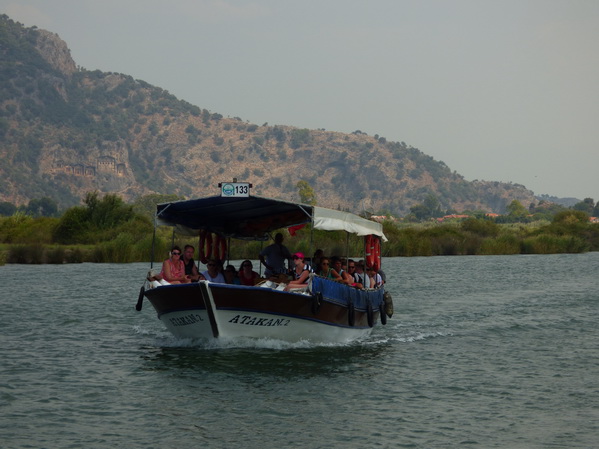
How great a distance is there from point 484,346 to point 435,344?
1.30 m

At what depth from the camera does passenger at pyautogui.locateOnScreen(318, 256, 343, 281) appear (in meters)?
21.0

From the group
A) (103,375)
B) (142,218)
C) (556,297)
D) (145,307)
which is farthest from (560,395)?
(142,218)

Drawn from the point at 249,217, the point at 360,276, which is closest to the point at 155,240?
the point at 249,217

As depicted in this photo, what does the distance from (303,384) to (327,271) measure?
4.19 metres

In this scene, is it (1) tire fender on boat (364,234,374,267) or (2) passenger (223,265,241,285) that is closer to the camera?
(2) passenger (223,265,241,285)

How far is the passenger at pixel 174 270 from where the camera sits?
20.5 m

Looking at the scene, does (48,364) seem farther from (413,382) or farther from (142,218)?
(142,218)

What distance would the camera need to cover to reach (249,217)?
23.7 m

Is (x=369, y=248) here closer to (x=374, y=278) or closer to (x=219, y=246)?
(x=374, y=278)

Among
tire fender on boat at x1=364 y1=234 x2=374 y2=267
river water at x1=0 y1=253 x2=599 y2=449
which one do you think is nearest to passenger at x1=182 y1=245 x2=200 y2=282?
river water at x1=0 y1=253 x2=599 y2=449

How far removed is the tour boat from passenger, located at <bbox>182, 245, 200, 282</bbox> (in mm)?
1039

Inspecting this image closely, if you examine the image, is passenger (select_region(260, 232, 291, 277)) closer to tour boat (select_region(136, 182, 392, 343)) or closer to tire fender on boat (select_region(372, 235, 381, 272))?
tour boat (select_region(136, 182, 392, 343))

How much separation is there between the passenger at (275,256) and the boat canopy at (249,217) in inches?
38.1

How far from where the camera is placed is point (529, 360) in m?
21.1
